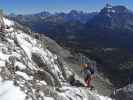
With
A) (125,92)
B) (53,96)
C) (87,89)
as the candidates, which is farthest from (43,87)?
(125,92)

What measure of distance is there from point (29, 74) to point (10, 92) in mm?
6387

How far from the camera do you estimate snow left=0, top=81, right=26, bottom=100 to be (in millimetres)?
27909

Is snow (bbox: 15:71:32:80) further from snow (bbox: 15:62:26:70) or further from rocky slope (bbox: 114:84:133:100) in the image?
rocky slope (bbox: 114:84:133:100)

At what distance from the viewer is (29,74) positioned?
3491 centimetres

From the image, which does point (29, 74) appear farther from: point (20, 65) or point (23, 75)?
point (20, 65)

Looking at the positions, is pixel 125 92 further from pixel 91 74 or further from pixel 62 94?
pixel 62 94

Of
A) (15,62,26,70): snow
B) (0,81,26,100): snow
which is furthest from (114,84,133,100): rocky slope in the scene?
(0,81,26,100): snow

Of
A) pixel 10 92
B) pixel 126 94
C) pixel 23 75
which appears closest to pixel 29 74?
pixel 23 75

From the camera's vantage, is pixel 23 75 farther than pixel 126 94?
No

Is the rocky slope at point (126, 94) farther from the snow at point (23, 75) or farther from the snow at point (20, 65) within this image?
the snow at point (23, 75)

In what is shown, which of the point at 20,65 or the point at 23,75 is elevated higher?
the point at 20,65

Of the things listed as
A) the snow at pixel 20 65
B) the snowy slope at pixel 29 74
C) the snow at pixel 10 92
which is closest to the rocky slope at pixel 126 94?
the snowy slope at pixel 29 74

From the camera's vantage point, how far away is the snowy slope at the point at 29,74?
3006 cm

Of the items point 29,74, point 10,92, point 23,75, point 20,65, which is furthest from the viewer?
point 20,65
